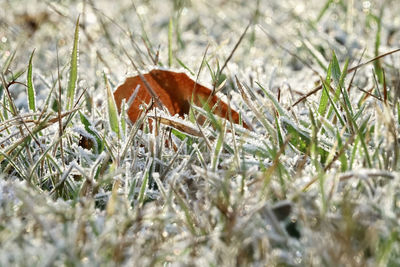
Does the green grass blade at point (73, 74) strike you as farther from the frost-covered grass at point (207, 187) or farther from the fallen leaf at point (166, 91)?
the fallen leaf at point (166, 91)

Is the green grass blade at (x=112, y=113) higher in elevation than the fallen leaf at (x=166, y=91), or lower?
lower

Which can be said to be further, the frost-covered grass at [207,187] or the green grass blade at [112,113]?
the green grass blade at [112,113]

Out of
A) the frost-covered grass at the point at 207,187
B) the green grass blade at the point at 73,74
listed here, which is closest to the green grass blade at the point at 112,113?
the frost-covered grass at the point at 207,187

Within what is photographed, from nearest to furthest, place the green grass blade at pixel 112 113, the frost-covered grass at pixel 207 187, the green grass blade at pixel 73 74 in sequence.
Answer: the frost-covered grass at pixel 207 187
the green grass blade at pixel 112 113
the green grass blade at pixel 73 74

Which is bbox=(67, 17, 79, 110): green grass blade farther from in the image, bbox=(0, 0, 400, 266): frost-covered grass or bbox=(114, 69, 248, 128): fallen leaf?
bbox=(114, 69, 248, 128): fallen leaf

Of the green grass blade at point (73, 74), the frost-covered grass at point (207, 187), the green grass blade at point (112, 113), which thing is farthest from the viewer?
the green grass blade at point (73, 74)

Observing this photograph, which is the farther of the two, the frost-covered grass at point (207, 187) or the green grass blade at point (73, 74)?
the green grass blade at point (73, 74)

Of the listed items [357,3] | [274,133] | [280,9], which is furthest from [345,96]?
[280,9]

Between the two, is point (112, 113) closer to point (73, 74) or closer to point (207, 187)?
point (73, 74)

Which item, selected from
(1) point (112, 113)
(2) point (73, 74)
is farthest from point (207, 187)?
(2) point (73, 74)
